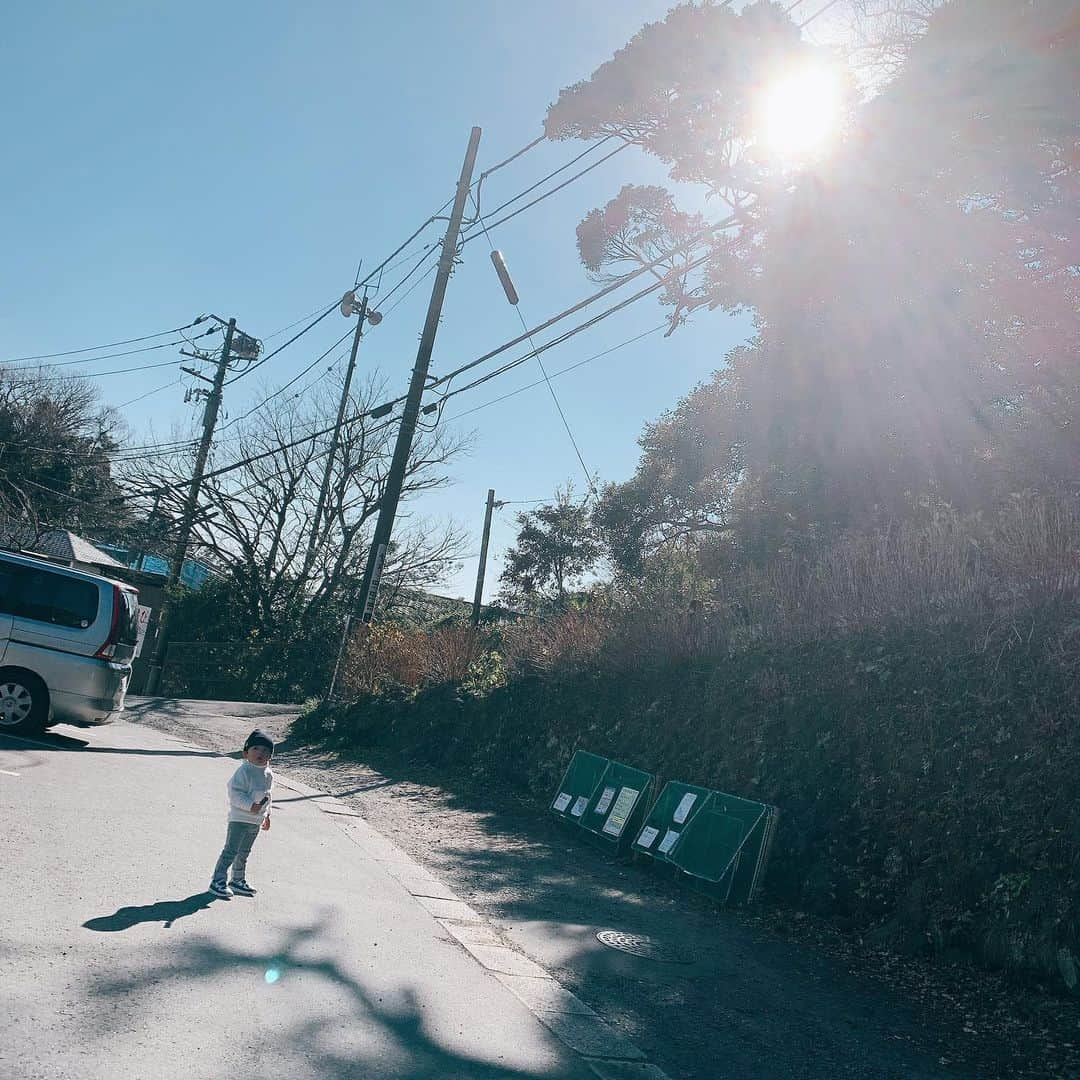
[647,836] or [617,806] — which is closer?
[647,836]

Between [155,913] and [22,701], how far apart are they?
684 cm

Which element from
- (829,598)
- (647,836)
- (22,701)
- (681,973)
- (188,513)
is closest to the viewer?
(681,973)

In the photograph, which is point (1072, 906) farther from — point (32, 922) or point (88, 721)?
point (88, 721)

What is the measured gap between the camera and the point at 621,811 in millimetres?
9773

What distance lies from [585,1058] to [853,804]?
12.5 feet

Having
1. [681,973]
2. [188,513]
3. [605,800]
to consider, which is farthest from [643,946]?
[188,513]

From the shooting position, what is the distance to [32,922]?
4832 millimetres

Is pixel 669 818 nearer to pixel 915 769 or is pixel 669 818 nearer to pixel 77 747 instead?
pixel 915 769

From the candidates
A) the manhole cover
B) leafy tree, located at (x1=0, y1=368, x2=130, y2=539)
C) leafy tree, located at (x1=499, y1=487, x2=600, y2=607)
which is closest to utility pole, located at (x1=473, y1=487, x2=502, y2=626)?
leafy tree, located at (x1=499, y1=487, x2=600, y2=607)

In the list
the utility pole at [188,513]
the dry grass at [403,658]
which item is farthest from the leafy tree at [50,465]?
the dry grass at [403,658]

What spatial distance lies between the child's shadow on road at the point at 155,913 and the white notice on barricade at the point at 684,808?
432cm

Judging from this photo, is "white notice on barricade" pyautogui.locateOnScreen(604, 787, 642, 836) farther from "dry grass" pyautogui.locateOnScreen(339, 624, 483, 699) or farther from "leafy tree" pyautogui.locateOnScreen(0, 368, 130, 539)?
"leafy tree" pyautogui.locateOnScreen(0, 368, 130, 539)

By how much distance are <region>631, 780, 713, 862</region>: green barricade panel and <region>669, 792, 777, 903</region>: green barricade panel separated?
21cm

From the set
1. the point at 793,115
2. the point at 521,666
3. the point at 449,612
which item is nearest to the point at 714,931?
the point at 521,666
